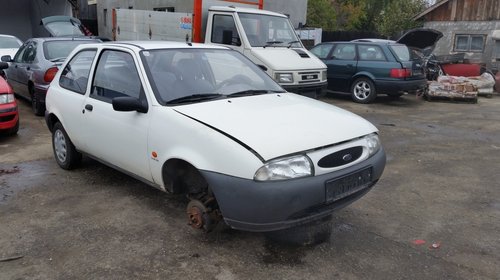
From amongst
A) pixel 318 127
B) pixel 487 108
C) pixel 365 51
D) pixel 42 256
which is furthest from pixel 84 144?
pixel 487 108

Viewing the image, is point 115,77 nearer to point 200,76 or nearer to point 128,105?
point 128,105

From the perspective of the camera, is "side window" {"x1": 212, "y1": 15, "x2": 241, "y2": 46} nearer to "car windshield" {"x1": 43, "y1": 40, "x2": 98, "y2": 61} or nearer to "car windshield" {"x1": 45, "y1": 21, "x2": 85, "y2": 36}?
"car windshield" {"x1": 43, "y1": 40, "x2": 98, "y2": 61}

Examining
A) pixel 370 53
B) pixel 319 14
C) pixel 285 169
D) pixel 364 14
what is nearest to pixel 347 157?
pixel 285 169

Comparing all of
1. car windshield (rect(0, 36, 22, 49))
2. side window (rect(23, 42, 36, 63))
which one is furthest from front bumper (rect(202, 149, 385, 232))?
car windshield (rect(0, 36, 22, 49))

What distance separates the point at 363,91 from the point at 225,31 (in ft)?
14.0

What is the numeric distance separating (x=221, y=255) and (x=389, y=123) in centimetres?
649

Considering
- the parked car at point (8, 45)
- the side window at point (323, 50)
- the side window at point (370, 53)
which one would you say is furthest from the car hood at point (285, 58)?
the parked car at point (8, 45)

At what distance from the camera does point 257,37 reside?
361 inches

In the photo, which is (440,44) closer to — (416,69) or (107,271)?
(416,69)

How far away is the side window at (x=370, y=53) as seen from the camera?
36.5 feet

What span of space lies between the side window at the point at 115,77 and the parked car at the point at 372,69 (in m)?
8.07

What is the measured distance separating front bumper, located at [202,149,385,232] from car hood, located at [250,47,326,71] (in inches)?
223

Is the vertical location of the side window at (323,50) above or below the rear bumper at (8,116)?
above

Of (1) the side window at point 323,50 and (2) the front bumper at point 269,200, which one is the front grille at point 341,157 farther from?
(1) the side window at point 323,50
